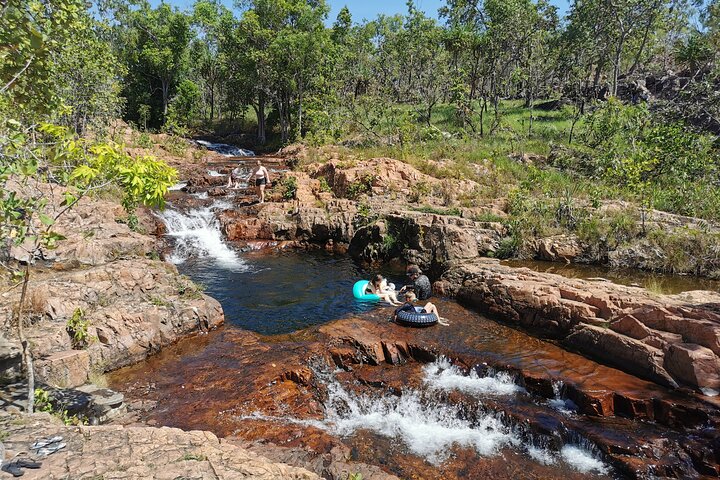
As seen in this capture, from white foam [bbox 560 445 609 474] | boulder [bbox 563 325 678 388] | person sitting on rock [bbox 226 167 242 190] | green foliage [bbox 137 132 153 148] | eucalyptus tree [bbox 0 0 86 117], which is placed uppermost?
green foliage [bbox 137 132 153 148]

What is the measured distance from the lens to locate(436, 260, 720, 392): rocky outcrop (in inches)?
264

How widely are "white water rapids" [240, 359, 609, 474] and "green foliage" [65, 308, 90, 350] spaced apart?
10.5ft

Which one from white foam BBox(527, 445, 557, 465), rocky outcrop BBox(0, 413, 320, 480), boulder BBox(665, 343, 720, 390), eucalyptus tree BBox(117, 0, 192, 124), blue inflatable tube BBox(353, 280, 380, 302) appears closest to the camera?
rocky outcrop BBox(0, 413, 320, 480)

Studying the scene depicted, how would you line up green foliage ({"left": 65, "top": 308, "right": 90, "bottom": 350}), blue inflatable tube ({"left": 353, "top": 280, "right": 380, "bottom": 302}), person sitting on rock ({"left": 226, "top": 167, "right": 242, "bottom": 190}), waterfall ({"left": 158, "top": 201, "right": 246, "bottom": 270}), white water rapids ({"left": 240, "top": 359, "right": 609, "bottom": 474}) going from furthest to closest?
person sitting on rock ({"left": 226, "top": 167, "right": 242, "bottom": 190})
waterfall ({"left": 158, "top": 201, "right": 246, "bottom": 270})
blue inflatable tube ({"left": 353, "top": 280, "right": 380, "bottom": 302})
green foliage ({"left": 65, "top": 308, "right": 90, "bottom": 350})
white water rapids ({"left": 240, "top": 359, "right": 609, "bottom": 474})

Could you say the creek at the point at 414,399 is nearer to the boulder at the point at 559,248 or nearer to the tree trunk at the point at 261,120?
the boulder at the point at 559,248

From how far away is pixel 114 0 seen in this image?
141 ft

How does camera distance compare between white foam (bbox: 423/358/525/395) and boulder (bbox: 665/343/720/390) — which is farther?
white foam (bbox: 423/358/525/395)

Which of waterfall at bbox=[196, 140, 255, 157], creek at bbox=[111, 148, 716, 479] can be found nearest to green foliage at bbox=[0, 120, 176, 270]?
creek at bbox=[111, 148, 716, 479]

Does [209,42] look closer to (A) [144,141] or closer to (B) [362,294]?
(A) [144,141]

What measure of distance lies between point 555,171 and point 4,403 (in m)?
19.1

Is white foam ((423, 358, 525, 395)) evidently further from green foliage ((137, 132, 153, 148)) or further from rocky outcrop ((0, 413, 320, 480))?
green foliage ((137, 132, 153, 148))

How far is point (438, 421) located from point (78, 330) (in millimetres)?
6014

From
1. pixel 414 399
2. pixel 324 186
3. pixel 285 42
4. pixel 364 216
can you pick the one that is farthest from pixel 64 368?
pixel 285 42

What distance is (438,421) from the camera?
6930 millimetres
